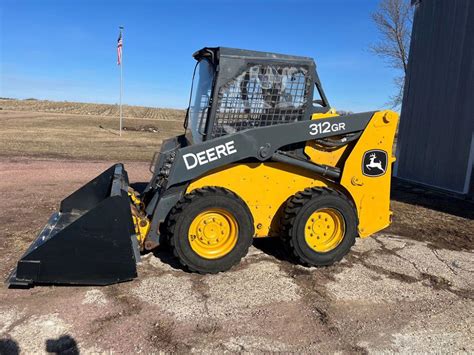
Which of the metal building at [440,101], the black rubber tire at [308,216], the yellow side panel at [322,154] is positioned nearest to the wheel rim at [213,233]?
the black rubber tire at [308,216]

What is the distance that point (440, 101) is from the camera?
33.8ft

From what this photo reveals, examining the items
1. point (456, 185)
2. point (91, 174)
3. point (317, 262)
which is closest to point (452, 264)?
point (317, 262)

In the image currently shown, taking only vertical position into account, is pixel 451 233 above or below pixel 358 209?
below

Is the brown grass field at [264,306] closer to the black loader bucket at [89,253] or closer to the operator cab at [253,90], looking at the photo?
the black loader bucket at [89,253]

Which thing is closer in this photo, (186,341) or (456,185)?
(186,341)

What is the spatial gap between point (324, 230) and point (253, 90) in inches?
71.5

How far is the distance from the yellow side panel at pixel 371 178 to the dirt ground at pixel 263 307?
53 centimetres

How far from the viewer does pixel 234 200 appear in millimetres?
4367

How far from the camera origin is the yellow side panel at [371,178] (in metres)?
4.90

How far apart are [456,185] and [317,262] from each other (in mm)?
6643

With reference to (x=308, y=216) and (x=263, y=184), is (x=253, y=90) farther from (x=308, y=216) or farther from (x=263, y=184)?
(x=308, y=216)

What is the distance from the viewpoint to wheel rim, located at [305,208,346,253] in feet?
15.4

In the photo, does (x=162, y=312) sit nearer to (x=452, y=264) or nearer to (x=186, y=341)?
(x=186, y=341)

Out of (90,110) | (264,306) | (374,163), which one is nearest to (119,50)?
(374,163)
